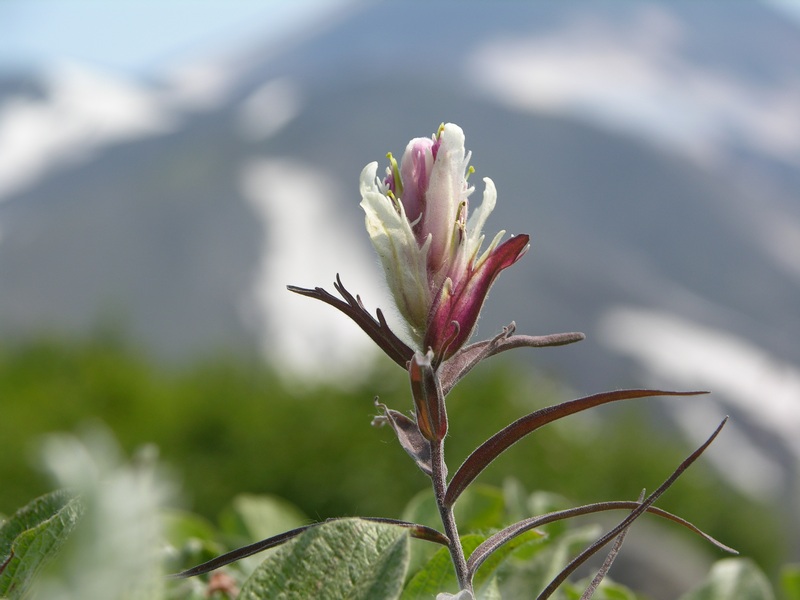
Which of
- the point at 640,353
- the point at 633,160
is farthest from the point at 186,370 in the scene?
the point at 633,160

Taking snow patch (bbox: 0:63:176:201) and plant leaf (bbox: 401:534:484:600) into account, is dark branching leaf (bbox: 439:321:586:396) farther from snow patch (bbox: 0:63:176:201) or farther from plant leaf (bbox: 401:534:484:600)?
snow patch (bbox: 0:63:176:201)

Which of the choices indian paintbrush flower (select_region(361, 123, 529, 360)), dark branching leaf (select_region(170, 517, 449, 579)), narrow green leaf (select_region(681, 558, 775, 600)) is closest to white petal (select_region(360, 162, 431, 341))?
indian paintbrush flower (select_region(361, 123, 529, 360))

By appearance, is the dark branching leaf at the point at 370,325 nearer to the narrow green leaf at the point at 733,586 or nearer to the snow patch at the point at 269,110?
the narrow green leaf at the point at 733,586

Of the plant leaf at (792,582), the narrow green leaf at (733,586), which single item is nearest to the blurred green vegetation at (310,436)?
the plant leaf at (792,582)

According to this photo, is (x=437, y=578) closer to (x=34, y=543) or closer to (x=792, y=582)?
(x=34, y=543)

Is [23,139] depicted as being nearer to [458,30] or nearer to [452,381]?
[458,30]

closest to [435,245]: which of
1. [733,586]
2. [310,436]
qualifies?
[733,586]
